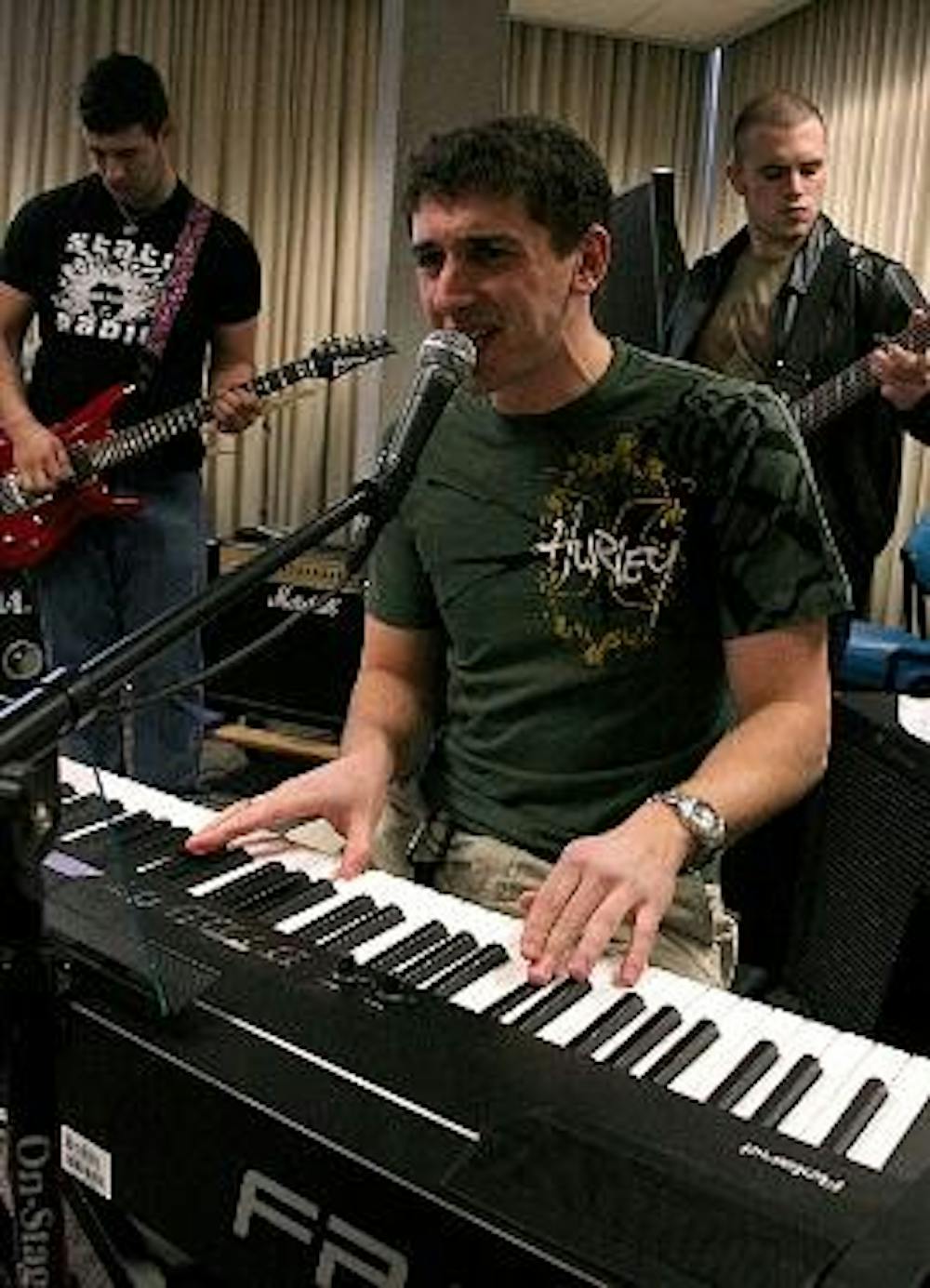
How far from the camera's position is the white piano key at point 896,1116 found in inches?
30.6

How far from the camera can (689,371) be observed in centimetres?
144

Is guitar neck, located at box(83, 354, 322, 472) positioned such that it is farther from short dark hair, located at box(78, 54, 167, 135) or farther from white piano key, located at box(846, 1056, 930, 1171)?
white piano key, located at box(846, 1056, 930, 1171)

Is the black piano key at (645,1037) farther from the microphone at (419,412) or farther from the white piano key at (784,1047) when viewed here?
the microphone at (419,412)

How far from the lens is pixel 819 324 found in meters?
2.66

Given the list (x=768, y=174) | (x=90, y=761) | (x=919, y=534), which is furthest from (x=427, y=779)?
(x=919, y=534)

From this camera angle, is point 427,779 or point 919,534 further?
point 919,534

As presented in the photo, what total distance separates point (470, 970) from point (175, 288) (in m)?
2.21

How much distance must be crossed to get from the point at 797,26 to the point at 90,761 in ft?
17.5

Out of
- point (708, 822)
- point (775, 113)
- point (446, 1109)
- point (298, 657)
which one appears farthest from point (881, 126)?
point (446, 1109)

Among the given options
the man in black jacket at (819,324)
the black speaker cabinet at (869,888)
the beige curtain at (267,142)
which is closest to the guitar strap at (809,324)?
the man in black jacket at (819,324)

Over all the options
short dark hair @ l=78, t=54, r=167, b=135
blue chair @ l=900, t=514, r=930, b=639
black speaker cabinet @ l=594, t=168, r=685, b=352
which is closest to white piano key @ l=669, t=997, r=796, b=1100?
black speaker cabinet @ l=594, t=168, r=685, b=352

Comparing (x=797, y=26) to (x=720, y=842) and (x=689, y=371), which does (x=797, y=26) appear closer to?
(x=689, y=371)

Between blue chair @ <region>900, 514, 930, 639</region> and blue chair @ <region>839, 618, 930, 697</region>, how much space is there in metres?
0.35

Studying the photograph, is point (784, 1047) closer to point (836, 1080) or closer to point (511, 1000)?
point (836, 1080)
